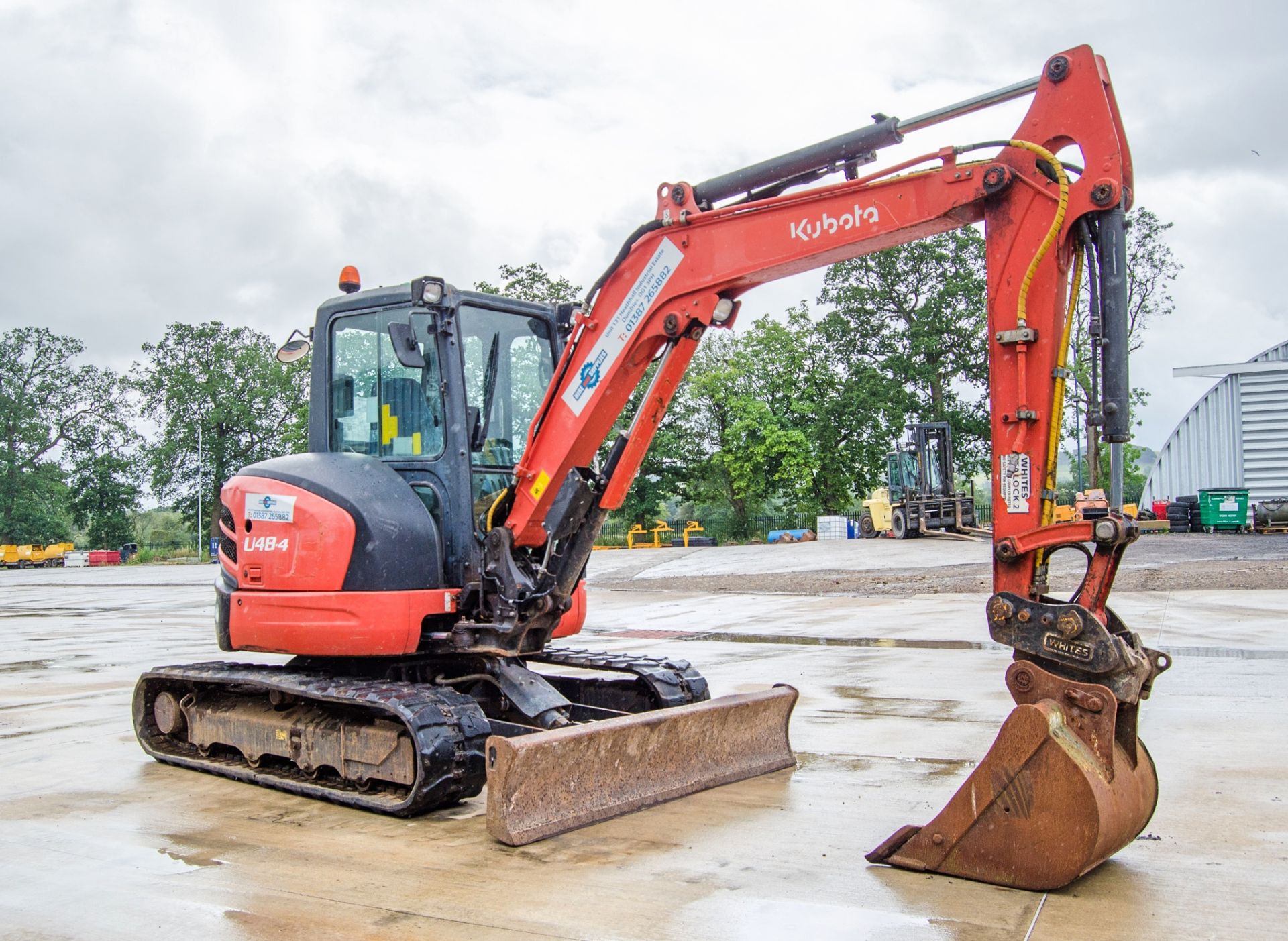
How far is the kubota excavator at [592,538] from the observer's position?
4148 mm

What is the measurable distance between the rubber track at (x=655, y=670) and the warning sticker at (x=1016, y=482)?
2626 mm

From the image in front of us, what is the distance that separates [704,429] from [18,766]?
158 feet

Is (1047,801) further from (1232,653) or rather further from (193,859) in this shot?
(1232,653)

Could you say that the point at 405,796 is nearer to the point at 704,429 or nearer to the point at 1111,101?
the point at 1111,101

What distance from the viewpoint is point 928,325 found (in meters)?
46.5

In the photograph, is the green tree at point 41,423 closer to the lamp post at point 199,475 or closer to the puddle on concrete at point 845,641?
the lamp post at point 199,475

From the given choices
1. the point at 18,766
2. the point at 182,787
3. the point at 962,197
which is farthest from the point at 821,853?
the point at 18,766

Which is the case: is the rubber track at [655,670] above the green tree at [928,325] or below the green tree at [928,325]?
below

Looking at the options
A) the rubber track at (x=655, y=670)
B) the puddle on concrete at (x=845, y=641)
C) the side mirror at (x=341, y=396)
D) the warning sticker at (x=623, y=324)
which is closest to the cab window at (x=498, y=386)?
the warning sticker at (x=623, y=324)

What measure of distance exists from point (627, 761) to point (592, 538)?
125 cm

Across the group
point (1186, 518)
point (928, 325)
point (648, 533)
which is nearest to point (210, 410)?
point (648, 533)

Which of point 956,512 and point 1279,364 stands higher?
point 1279,364

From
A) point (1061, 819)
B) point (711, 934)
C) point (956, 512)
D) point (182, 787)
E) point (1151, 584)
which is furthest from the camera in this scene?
point (956, 512)

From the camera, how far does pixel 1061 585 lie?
1812 cm
